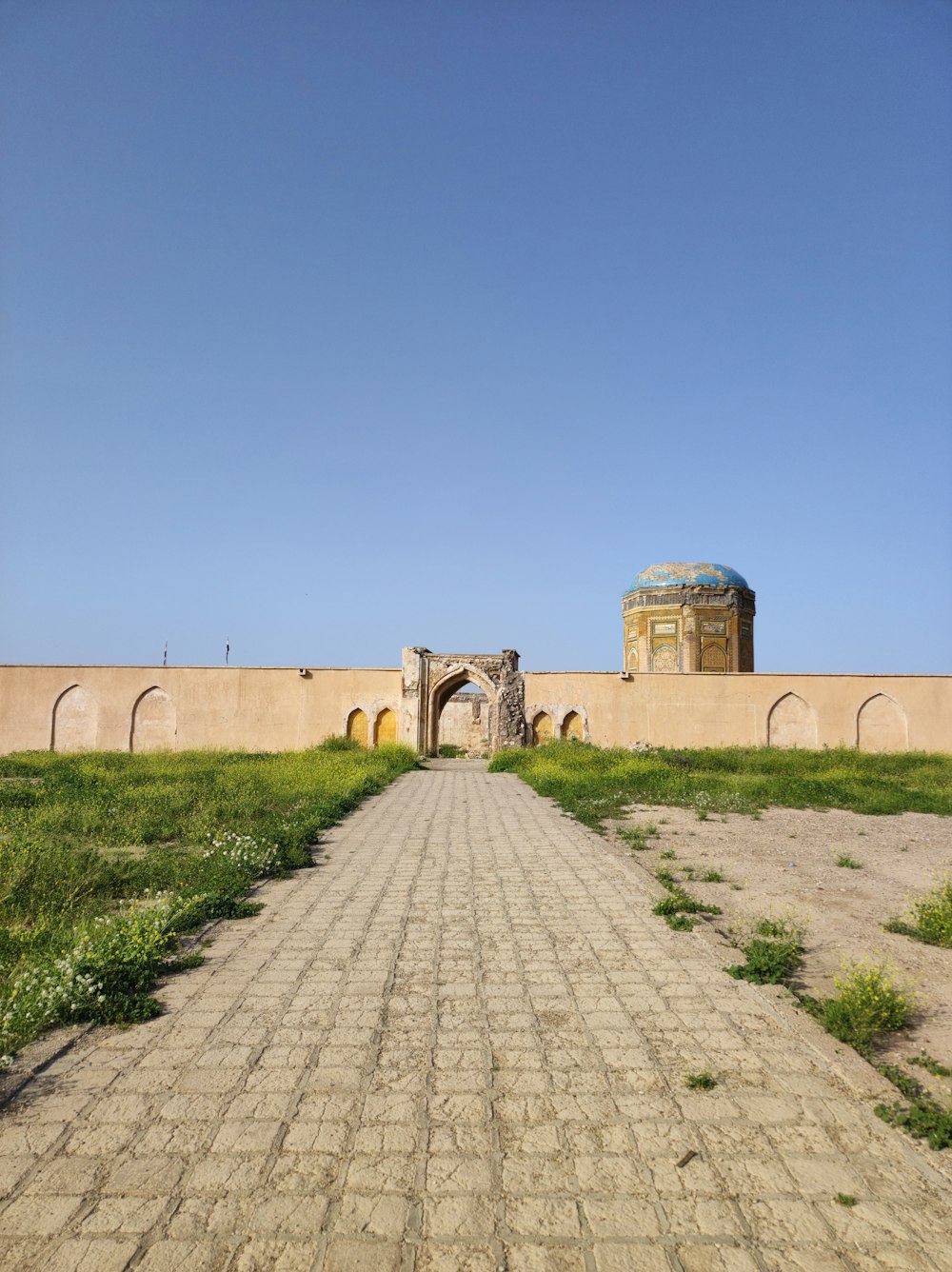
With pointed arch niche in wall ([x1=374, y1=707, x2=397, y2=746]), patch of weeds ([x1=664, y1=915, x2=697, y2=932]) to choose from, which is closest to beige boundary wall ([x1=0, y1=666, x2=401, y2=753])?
pointed arch niche in wall ([x1=374, y1=707, x2=397, y2=746])

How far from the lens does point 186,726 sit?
2391 centimetres

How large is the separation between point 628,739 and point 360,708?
9.08 m

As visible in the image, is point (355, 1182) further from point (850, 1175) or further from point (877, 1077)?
point (877, 1077)

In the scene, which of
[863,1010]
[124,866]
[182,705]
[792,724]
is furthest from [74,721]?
[863,1010]

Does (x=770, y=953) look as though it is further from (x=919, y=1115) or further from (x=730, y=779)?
(x=730, y=779)

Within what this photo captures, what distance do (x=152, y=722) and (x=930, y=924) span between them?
23.7m

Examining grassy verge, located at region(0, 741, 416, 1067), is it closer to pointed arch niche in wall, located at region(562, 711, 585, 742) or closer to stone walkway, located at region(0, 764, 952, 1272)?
stone walkway, located at region(0, 764, 952, 1272)

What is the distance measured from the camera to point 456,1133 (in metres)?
2.71

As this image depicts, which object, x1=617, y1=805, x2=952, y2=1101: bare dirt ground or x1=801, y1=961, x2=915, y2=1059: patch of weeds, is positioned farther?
x1=617, y1=805, x2=952, y2=1101: bare dirt ground

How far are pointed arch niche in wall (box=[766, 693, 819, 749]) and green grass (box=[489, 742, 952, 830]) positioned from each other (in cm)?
98

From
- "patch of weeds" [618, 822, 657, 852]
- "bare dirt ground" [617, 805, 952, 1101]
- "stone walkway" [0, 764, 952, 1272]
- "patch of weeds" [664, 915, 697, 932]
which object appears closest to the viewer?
"stone walkway" [0, 764, 952, 1272]

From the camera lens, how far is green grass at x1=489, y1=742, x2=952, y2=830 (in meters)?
12.5

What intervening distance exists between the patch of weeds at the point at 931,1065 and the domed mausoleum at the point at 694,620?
3192 centimetres

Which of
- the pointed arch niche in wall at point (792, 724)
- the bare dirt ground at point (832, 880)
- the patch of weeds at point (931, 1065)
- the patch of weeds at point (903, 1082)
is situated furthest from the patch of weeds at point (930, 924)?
the pointed arch niche in wall at point (792, 724)
